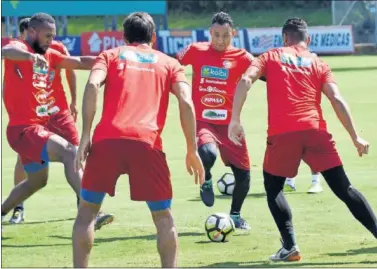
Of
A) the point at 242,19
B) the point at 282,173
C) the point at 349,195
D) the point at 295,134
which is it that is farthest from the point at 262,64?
the point at 242,19

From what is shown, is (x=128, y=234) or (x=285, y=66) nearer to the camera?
(x=285, y=66)

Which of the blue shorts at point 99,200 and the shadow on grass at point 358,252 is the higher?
the blue shorts at point 99,200

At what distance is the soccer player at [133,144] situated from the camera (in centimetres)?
853

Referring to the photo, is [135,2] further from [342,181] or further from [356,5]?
[342,181]

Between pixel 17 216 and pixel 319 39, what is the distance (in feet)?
107

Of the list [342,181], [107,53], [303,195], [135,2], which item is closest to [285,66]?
[342,181]

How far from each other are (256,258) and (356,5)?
4273cm

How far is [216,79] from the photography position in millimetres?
12289

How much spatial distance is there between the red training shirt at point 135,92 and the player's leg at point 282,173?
4.82 feet

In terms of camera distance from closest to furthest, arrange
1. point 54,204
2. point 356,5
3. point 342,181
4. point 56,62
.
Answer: point 342,181
point 56,62
point 54,204
point 356,5

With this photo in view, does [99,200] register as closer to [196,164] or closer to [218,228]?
[196,164]

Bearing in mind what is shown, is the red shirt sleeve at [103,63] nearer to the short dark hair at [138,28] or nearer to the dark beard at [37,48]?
the short dark hair at [138,28]

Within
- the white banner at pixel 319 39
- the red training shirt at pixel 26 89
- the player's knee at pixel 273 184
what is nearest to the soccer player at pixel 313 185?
the red training shirt at pixel 26 89

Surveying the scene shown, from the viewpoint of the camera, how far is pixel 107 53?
8.77 meters
